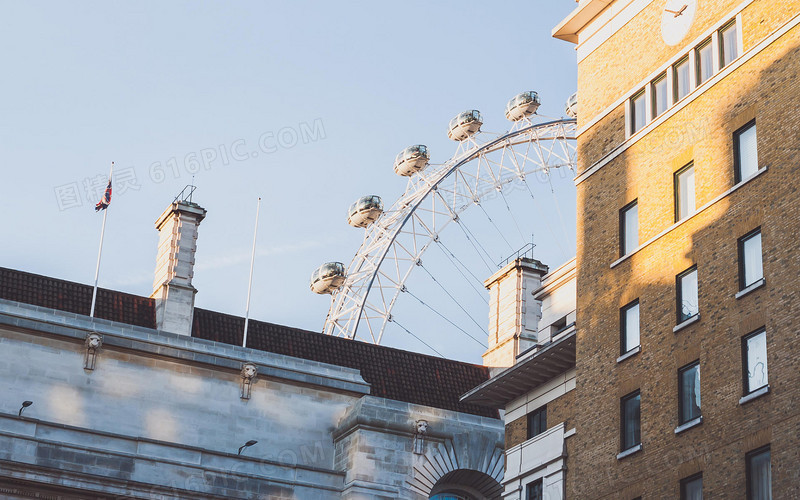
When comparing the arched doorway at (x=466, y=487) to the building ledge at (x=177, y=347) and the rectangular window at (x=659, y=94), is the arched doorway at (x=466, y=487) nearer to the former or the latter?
the building ledge at (x=177, y=347)

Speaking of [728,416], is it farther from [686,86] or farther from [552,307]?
[552,307]

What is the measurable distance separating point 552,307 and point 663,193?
1029cm

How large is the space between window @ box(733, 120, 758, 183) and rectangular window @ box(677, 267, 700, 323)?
9.70ft

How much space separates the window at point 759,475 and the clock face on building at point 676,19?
1355 centimetres

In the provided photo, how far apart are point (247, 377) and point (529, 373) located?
15912mm

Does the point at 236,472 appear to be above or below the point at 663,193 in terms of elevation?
below

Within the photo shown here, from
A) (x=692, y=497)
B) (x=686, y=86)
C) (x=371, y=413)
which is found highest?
(x=686, y=86)

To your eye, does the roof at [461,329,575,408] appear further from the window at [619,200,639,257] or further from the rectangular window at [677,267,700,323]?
the rectangular window at [677,267,700,323]

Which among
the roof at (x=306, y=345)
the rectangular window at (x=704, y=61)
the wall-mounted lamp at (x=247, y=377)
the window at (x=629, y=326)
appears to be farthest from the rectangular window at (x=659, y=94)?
the roof at (x=306, y=345)

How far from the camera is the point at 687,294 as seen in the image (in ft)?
122

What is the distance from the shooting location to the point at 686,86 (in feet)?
130

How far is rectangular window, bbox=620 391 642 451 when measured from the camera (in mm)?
37750

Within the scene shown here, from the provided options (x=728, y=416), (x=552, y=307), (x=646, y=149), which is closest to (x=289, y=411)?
(x=552, y=307)

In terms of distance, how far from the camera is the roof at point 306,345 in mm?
56938
